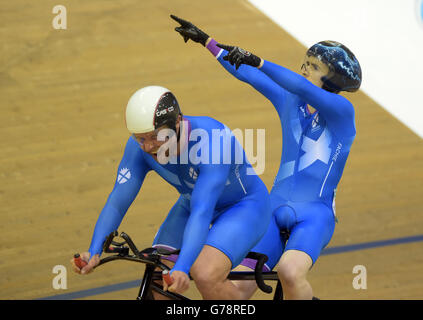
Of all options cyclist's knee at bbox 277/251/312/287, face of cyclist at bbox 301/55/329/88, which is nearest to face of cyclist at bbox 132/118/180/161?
cyclist's knee at bbox 277/251/312/287

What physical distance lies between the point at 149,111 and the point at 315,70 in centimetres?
114

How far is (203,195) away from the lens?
3.28 meters

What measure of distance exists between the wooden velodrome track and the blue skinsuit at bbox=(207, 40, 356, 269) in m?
1.14

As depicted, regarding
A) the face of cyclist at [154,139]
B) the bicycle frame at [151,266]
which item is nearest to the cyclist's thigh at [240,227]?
the bicycle frame at [151,266]

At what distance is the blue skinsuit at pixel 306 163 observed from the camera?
12.7 feet

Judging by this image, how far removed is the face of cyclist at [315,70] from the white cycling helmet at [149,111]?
40.0 inches

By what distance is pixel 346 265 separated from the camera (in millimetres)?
5262

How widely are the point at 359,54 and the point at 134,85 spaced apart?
7.23ft

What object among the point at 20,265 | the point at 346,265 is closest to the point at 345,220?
the point at 346,265

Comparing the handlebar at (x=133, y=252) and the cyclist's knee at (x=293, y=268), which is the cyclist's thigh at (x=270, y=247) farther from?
the handlebar at (x=133, y=252)

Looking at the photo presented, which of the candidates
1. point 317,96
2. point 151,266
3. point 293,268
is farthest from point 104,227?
point 317,96

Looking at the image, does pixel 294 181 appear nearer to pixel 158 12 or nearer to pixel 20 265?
pixel 20 265

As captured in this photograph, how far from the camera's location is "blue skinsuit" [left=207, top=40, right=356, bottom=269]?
3.88 m

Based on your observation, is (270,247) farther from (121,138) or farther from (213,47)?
(121,138)
